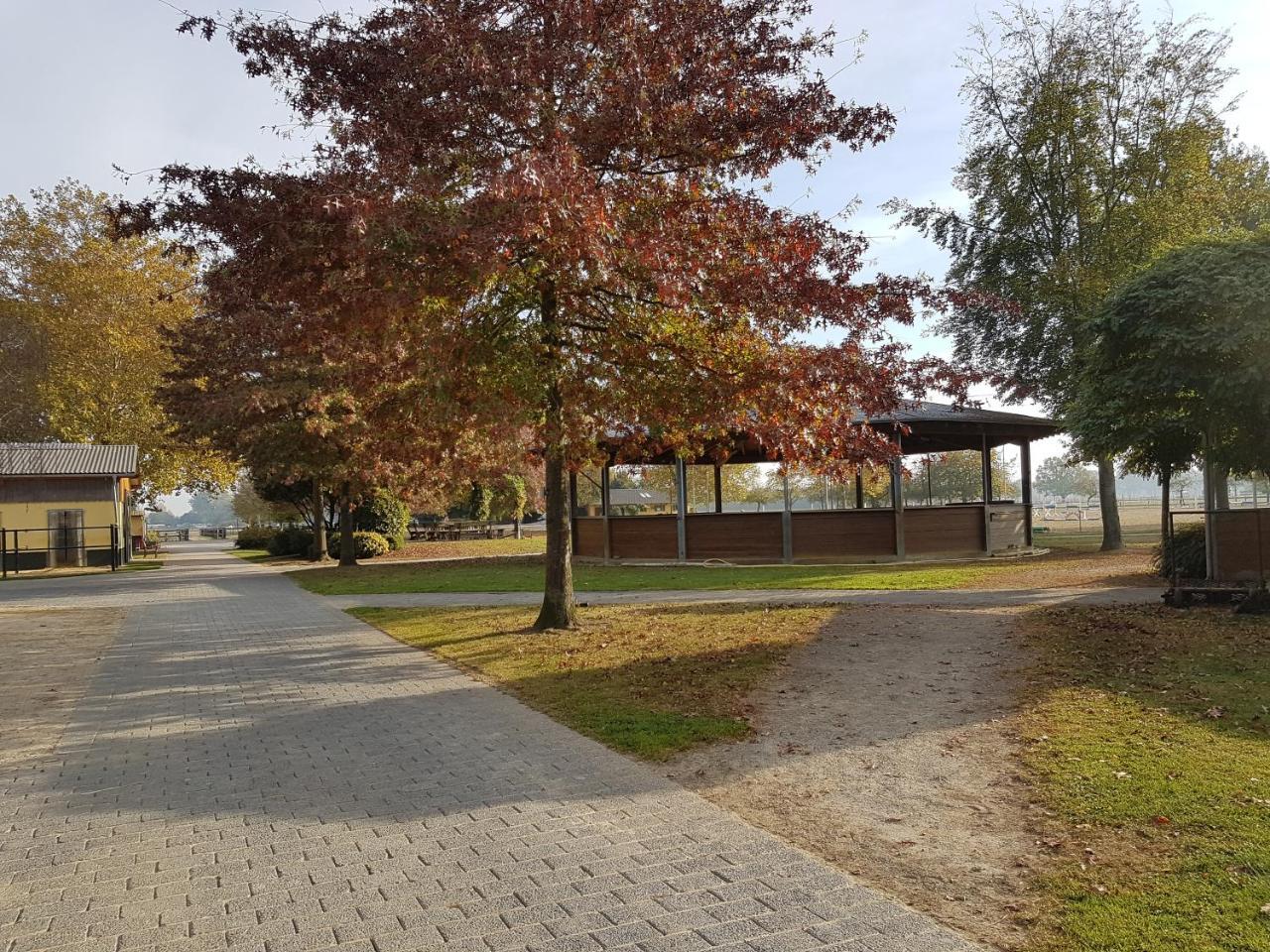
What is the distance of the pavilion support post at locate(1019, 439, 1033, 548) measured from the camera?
23109 mm

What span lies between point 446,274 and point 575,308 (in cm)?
242

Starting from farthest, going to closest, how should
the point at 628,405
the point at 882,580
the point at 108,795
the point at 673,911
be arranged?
1. the point at 882,580
2. the point at 628,405
3. the point at 108,795
4. the point at 673,911

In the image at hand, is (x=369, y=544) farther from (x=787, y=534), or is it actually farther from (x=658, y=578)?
(x=658, y=578)

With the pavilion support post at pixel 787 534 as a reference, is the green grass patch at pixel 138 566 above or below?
below

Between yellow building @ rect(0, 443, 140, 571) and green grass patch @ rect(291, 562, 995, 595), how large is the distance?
42.9 feet

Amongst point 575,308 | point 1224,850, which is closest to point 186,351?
point 575,308

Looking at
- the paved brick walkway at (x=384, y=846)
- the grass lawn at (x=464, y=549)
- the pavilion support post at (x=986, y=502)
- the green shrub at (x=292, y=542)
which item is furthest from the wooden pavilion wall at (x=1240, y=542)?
the green shrub at (x=292, y=542)

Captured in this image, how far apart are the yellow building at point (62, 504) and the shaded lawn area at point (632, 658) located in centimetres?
2334

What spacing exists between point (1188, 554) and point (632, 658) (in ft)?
33.2

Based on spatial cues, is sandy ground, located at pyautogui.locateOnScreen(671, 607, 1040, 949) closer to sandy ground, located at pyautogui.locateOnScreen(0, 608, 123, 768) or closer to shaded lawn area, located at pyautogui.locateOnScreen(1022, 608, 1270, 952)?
shaded lawn area, located at pyautogui.locateOnScreen(1022, 608, 1270, 952)

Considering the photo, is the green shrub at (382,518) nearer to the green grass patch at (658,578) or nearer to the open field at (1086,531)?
the green grass patch at (658,578)

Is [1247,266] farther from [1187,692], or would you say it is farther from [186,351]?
[186,351]

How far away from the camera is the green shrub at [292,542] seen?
34.1m

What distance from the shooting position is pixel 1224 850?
3.68m
